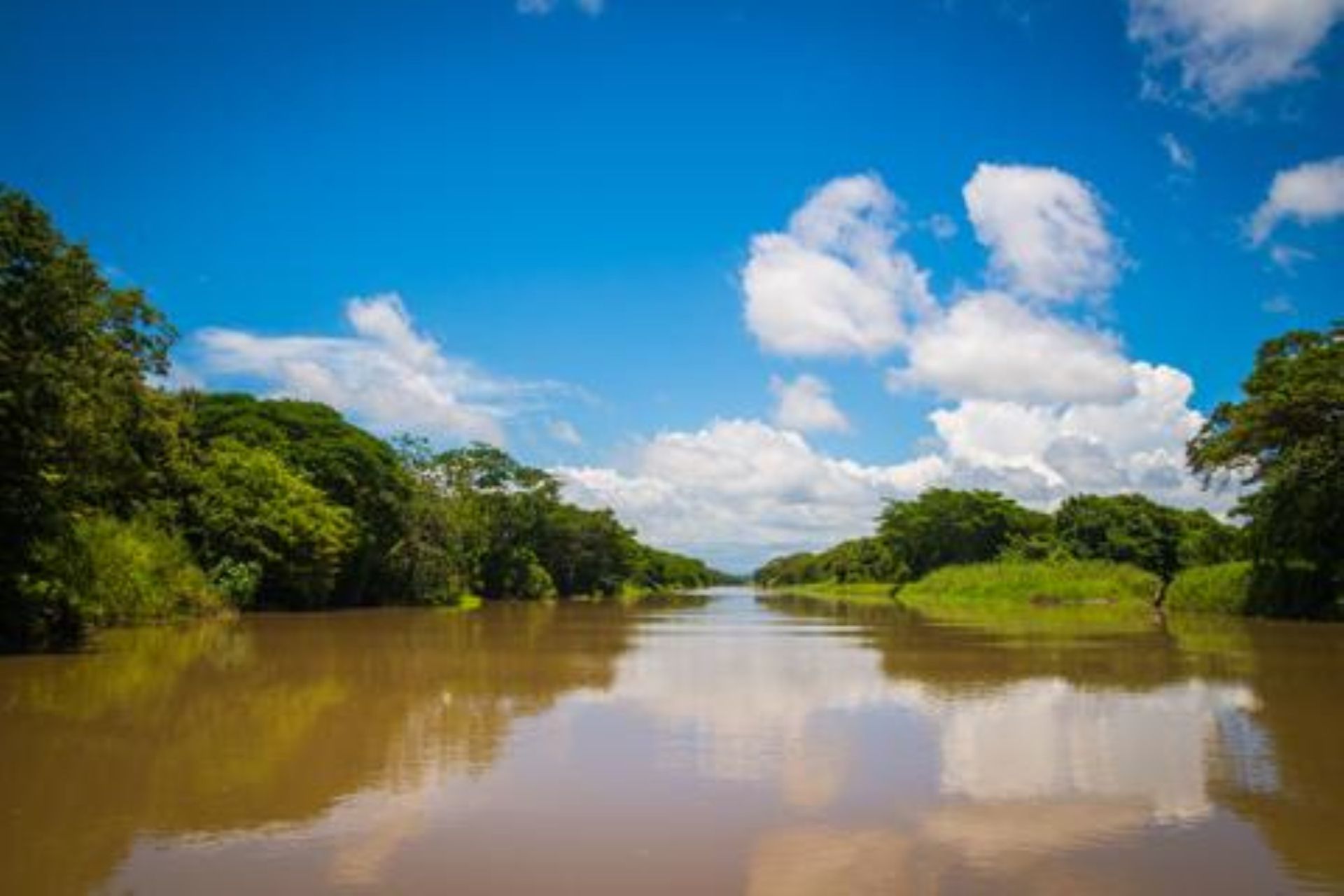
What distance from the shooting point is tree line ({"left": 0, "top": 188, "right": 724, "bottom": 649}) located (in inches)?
773

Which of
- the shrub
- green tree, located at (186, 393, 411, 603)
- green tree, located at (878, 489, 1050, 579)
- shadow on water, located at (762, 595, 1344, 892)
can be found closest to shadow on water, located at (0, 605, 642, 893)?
the shrub

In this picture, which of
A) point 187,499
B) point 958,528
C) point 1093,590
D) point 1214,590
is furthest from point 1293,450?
point 958,528

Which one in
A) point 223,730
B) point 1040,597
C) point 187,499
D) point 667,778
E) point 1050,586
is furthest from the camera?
point 1040,597

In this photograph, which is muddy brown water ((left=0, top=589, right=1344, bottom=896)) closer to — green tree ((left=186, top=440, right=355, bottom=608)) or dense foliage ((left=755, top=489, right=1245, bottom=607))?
green tree ((left=186, top=440, right=355, bottom=608))

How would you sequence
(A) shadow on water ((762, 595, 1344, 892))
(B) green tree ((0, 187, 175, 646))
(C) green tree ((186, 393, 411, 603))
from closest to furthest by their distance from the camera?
1. (A) shadow on water ((762, 595, 1344, 892))
2. (B) green tree ((0, 187, 175, 646))
3. (C) green tree ((186, 393, 411, 603))

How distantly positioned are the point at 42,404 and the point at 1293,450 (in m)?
35.6

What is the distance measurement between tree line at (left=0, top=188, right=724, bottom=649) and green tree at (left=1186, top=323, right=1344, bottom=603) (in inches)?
1351

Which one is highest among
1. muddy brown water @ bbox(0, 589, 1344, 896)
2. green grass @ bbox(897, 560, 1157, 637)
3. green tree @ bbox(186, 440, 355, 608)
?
green tree @ bbox(186, 440, 355, 608)

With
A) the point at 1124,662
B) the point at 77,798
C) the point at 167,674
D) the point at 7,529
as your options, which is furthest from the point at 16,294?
the point at 1124,662

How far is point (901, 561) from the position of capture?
10112 cm

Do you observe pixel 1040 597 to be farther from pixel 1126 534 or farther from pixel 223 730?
pixel 223 730

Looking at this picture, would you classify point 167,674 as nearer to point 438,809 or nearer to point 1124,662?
point 438,809

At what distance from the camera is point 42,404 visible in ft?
62.7

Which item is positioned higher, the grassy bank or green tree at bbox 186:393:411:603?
green tree at bbox 186:393:411:603
